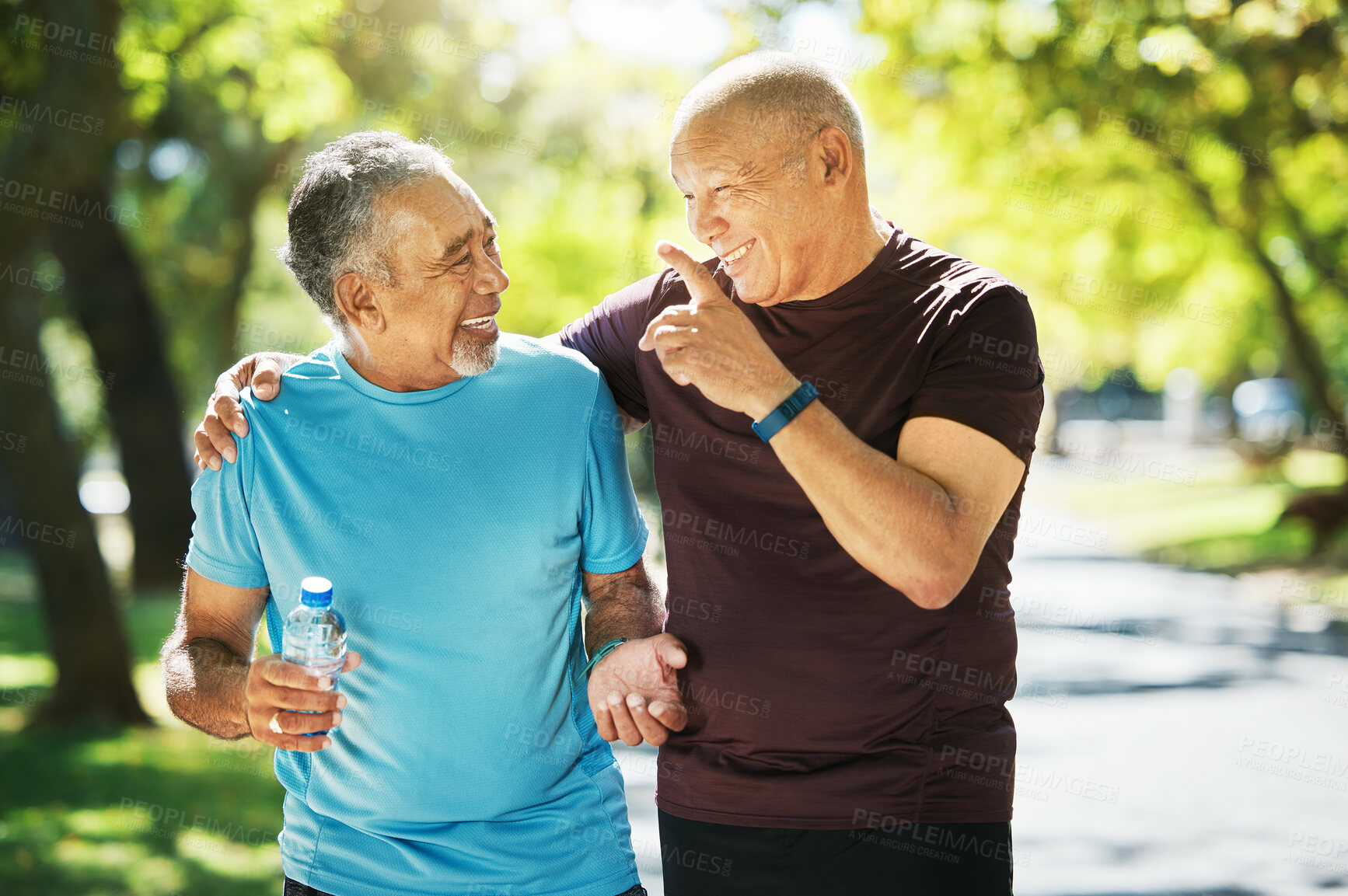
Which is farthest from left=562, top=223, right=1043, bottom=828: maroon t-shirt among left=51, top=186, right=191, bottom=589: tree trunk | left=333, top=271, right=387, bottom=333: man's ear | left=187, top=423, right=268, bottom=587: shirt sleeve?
left=51, top=186, right=191, bottom=589: tree trunk

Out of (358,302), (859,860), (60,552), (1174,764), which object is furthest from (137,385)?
(859,860)

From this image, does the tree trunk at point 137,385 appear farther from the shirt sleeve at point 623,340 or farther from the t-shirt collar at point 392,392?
the t-shirt collar at point 392,392

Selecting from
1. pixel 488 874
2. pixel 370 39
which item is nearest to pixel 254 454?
pixel 488 874

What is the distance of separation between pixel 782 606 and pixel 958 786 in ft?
1.67

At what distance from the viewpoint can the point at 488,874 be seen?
264cm

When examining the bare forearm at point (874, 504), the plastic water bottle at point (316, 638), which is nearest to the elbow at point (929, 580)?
the bare forearm at point (874, 504)

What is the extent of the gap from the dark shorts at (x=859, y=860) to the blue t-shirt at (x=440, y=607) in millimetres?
225

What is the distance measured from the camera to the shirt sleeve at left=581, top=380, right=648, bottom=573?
113 inches

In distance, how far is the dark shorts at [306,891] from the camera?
2703 mm

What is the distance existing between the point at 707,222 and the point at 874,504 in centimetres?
77

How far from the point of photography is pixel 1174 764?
8789 mm

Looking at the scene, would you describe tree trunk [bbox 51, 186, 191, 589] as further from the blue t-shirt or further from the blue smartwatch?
the blue smartwatch

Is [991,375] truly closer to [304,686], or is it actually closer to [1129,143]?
[304,686]

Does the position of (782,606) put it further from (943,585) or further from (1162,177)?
(1162,177)
